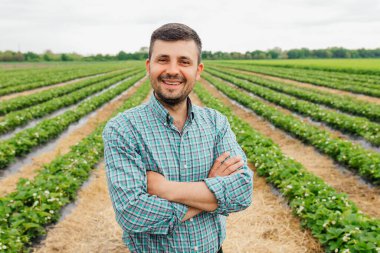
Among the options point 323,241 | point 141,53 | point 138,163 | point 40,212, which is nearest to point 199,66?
point 138,163

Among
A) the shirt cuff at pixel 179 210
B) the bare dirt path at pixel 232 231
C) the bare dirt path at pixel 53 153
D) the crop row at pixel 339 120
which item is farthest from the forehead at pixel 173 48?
the crop row at pixel 339 120

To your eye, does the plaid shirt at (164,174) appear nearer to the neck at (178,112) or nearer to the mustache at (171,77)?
the neck at (178,112)

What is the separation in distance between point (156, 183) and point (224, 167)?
48 cm

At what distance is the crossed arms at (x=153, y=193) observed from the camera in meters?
1.89

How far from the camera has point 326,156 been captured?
8.84m

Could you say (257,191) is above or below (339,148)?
below

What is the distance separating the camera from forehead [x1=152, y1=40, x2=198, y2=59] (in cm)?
199

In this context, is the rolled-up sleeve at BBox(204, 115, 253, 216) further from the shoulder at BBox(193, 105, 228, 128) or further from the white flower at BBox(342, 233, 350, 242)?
the white flower at BBox(342, 233, 350, 242)

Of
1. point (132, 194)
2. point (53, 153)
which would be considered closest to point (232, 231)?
point (132, 194)

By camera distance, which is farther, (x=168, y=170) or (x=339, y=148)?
(x=339, y=148)

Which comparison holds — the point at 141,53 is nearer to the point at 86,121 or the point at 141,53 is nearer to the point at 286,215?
the point at 86,121

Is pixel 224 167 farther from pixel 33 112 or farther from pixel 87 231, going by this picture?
pixel 33 112

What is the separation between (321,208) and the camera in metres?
4.94

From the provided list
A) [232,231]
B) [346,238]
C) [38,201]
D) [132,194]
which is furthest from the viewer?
[38,201]
